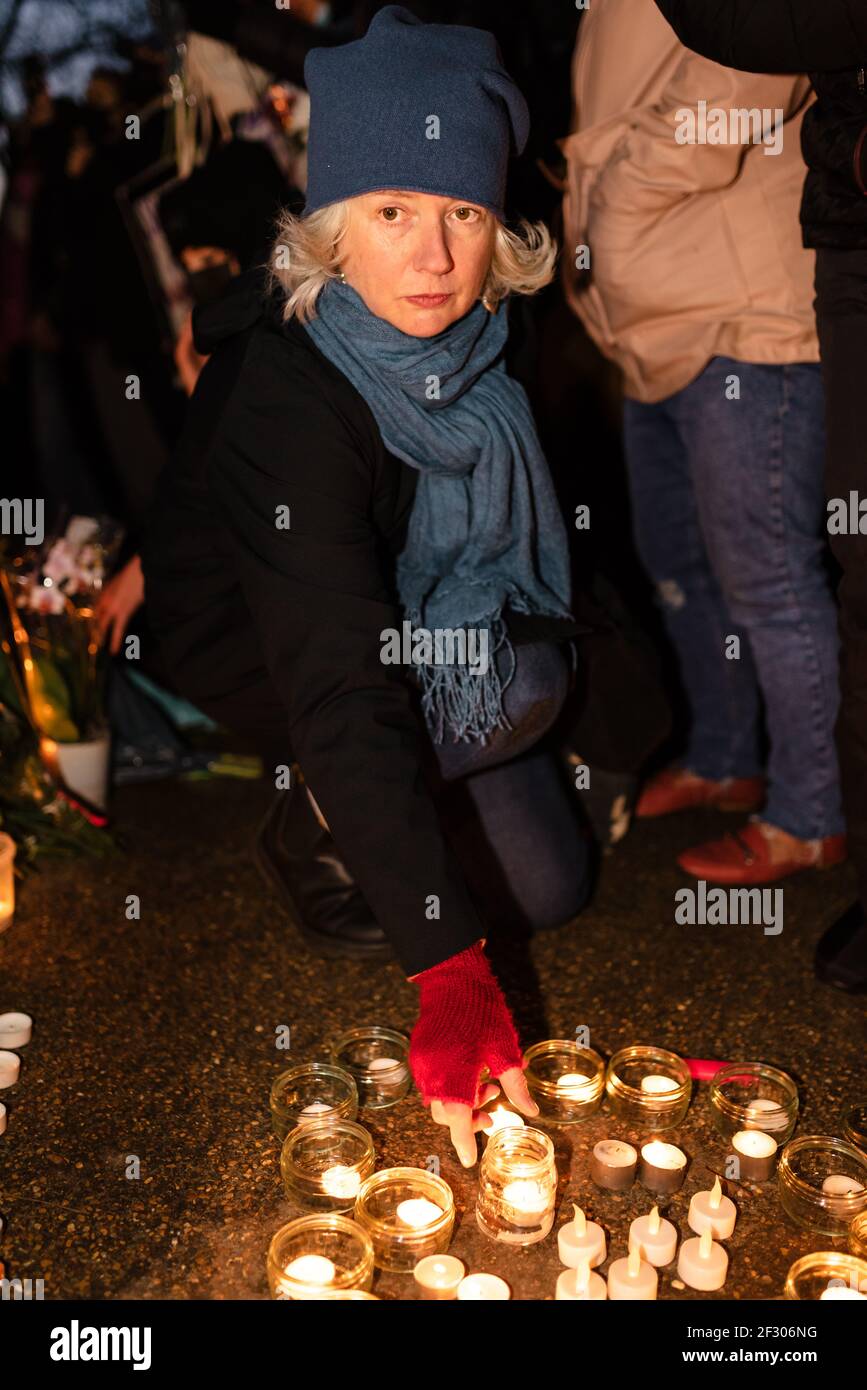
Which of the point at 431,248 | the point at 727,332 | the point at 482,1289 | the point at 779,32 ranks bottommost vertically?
the point at 482,1289

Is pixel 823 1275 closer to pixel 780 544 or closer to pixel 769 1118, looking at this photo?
pixel 769 1118

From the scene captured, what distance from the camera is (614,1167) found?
1.73 metres

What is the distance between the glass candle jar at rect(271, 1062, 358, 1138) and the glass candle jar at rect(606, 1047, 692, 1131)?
1.25ft

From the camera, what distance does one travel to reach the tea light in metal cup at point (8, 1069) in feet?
6.34

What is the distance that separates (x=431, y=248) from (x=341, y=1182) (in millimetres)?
1272

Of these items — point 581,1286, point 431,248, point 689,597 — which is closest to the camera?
point 581,1286

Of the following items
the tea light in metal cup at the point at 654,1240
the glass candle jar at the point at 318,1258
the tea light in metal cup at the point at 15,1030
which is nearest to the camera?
the glass candle jar at the point at 318,1258

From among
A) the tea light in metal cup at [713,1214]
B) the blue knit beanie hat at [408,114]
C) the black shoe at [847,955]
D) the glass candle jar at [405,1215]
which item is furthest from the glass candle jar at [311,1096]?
the blue knit beanie hat at [408,114]

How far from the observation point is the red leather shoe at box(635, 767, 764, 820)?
2.87 meters

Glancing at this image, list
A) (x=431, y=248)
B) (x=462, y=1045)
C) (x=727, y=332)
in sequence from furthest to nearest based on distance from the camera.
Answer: (x=727, y=332) → (x=431, y=248) → (x=462, y=1045)

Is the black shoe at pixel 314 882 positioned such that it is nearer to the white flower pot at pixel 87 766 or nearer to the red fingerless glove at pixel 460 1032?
the white flower pot at pixel 87 766

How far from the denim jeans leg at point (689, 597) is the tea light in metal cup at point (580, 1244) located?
1445 millimetres

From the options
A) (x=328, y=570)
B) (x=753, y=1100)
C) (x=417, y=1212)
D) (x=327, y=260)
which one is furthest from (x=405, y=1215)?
(x=327, y=260)

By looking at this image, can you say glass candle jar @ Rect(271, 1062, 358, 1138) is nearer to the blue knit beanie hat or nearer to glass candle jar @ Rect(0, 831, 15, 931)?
glass candle jar @ Rect(0, 831, 15, 931)
